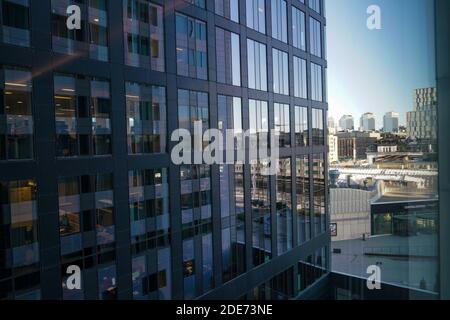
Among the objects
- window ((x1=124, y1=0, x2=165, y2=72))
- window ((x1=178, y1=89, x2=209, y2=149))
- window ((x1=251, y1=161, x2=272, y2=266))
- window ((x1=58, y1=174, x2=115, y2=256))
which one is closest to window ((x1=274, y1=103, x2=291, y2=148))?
window ((x1=251, y1=161, x2=272, y2=266))

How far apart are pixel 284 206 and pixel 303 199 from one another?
1508 millimetres

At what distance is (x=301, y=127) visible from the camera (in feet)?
45.5

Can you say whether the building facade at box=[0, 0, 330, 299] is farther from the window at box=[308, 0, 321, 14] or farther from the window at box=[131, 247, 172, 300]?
the window at box=[308, 0, 321, 14]

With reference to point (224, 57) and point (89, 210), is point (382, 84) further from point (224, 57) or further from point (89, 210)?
point (224, 57)

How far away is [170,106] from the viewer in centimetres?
841

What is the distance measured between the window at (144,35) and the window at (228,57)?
218 cm

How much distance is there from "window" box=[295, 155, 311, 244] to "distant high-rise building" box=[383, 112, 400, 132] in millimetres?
11144

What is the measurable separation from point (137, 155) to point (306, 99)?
8.83 meters

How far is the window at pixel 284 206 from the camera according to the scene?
40.5 feet


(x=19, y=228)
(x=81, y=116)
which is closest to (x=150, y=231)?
(x=19, y=228)

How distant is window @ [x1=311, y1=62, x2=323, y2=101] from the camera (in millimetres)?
14823

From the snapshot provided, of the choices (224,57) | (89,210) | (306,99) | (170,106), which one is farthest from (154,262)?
(306,99)

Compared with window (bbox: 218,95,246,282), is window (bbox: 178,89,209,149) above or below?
above

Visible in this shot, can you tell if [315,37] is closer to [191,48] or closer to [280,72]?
[280,72]
